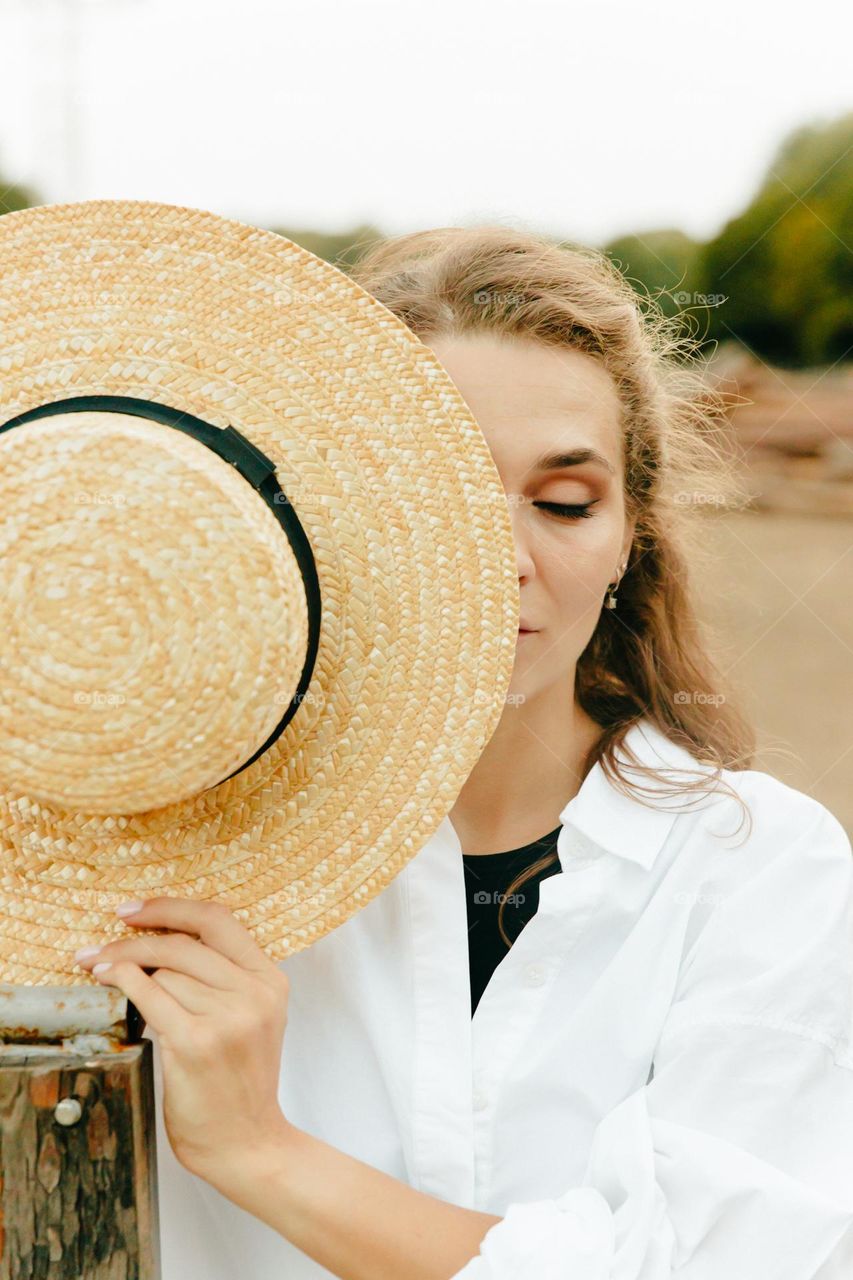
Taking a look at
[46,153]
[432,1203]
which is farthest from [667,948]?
[46,153]

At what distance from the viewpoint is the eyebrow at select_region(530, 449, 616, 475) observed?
1.51 m

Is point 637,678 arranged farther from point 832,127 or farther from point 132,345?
point 832,127

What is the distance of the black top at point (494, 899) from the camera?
1590 millimetres

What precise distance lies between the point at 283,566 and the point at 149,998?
412 millimetres

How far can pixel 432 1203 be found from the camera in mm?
1256

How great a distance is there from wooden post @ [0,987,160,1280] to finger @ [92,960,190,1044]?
0.03 meters

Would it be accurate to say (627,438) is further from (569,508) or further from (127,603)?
(127,603)

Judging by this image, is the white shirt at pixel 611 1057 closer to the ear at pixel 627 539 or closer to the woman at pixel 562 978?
the woman at pixel 562 978

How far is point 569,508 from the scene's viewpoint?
156 centimetres

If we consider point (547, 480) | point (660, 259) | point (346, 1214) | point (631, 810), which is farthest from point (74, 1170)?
point (660, 259)

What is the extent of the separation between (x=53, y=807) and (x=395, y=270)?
1.01 m

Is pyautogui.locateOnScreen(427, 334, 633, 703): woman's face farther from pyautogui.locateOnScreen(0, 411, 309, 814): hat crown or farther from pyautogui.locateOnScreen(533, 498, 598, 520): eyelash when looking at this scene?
pyautogui.locateOnScreen(0, 411, 309, 814): hat crown

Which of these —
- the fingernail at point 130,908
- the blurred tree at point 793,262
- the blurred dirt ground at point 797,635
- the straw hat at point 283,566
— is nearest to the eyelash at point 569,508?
the straw hat at point 283,566

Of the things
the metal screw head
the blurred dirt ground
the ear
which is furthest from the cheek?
the blurred dirt ground
